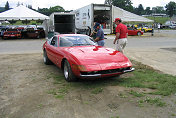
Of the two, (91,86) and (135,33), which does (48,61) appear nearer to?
(91,86)

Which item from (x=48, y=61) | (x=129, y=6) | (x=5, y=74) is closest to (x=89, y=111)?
(x=5, y=74)

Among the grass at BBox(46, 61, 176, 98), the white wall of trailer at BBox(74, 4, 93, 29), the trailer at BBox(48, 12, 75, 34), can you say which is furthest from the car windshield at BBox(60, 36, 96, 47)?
the trailer at BBox(48, 12, 75, 34)

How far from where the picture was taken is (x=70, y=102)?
394cm

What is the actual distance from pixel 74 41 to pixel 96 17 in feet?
58.6

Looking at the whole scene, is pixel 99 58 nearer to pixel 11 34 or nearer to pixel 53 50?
pixel 53 50

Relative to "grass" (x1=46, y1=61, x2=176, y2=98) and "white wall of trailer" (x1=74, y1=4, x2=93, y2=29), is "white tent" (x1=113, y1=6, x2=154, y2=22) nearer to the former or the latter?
"white wall of trailer" (x1=74, y1=4, x2=93, y2=29)

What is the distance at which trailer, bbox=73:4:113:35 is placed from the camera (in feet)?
71.0

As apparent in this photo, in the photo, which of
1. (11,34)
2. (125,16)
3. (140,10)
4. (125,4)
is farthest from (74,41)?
(140,10)

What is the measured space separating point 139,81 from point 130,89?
2.42ft

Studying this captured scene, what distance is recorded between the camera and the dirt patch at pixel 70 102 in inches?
134

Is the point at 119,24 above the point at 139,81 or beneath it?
above

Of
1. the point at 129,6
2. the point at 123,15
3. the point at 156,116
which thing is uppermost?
the point at 129,6

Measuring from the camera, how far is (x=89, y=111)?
11.6 ft

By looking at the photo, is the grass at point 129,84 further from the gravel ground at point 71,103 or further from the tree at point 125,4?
the tree at point 125,4
